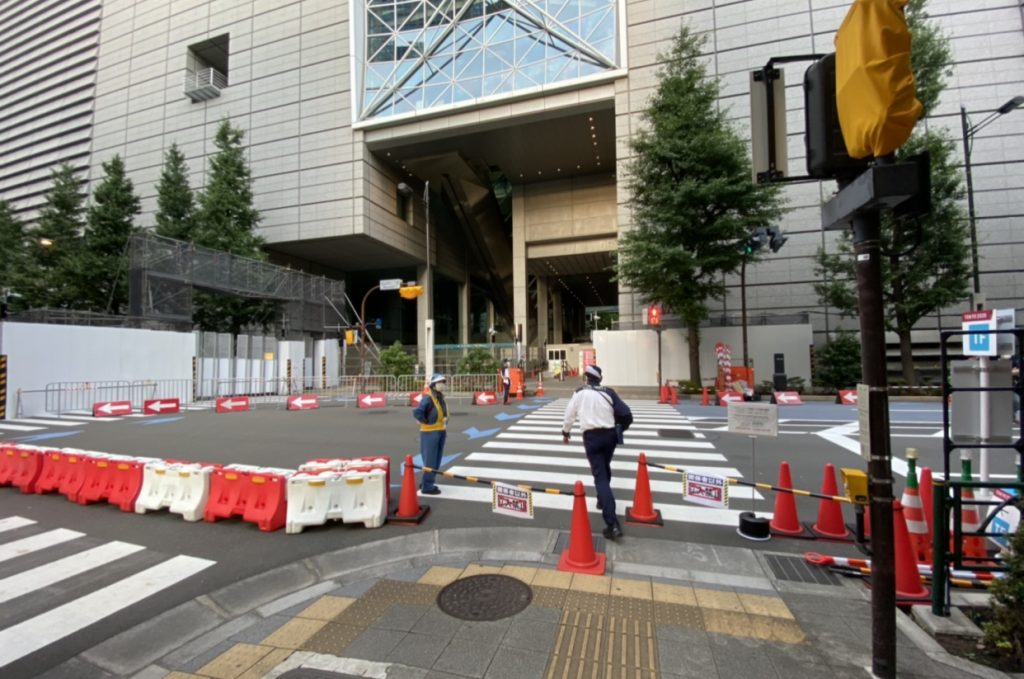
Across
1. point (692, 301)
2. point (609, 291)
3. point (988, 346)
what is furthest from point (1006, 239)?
point (609, 291)

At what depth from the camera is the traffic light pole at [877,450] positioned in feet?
8.24

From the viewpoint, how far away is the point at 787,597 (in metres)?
3.69

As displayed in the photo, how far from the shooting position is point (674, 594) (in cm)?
372

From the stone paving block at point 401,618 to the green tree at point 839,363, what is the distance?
22767mm

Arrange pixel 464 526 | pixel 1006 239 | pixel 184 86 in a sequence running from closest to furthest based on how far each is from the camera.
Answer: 1. pixel 464 526
2. pixel 1006 239
3. pixel 184 86

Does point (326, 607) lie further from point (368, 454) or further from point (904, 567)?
point (368, 454)

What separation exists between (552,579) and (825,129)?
4.03 metres

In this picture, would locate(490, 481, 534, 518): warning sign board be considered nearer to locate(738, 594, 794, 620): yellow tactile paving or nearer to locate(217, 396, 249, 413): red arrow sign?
locate(738, 594, 794, 620): yellow tactile paving

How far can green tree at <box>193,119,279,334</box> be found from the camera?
91.1 ft

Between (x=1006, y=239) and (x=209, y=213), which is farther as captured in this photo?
(x=209, y=213)

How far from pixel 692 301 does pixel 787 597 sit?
1851 centimetres

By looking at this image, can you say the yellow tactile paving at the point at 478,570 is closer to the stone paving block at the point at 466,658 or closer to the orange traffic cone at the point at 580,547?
the orange traffic cone at the point at 580,547

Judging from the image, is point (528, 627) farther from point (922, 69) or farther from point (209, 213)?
point (209, 213)

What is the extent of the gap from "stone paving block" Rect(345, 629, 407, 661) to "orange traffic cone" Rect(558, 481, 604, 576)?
1.67m
